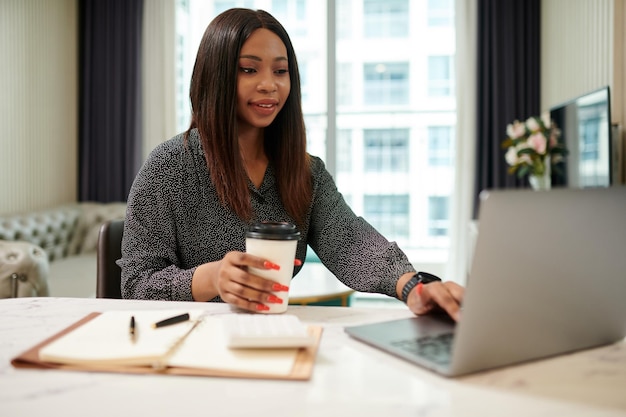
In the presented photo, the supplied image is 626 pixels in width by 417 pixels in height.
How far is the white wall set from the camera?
4.00 m

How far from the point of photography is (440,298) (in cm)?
91

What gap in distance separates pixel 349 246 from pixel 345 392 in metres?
0.71

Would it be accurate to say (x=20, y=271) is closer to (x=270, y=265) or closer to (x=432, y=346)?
(x=270, y=265)

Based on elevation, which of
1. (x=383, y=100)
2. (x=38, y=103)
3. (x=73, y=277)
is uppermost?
(x=383, y=100)

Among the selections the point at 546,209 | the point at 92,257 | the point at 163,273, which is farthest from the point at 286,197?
the point at 92,257

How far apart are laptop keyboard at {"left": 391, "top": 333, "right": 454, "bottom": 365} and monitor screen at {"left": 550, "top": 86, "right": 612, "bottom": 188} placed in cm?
212

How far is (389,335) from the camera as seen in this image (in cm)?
83

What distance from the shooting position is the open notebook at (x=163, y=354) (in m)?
0.68

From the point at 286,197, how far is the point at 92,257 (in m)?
3.33

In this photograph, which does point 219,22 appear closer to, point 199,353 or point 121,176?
point 199,353

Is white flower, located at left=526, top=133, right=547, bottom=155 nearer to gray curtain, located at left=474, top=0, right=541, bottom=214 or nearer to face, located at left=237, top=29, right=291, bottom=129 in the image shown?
gray curtain, located at left=474, top=0, right=541, bottom=214

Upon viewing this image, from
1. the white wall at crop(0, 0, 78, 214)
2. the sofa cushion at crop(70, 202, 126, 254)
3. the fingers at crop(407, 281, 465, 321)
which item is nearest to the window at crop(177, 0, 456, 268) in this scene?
the white wall at crop(0, 0, 78, 214)

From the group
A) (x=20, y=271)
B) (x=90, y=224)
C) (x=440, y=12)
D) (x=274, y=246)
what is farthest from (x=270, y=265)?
(x=440, y=12)

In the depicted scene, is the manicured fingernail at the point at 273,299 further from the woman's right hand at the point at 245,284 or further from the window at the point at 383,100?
the window at the point at 383,100
